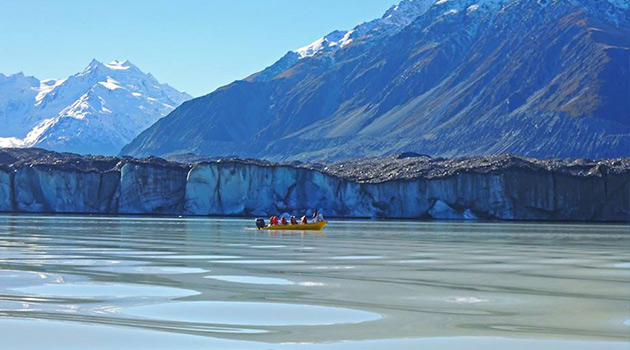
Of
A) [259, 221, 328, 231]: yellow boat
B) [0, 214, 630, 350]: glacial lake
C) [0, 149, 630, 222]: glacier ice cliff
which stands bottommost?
[0, 214, 630, 350]: glacial lake

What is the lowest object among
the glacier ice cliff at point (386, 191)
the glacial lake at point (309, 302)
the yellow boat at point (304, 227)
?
the glacial lake at point (309, 302)

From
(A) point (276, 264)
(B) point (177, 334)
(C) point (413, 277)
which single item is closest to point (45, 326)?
(B) point (177, 334)

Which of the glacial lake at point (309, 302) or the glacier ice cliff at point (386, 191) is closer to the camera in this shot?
the glacial lake at point (309, 302)

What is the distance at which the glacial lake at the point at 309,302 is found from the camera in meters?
12.0

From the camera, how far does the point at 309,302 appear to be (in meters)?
15.8

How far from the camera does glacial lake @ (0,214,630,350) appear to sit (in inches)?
Result: 473

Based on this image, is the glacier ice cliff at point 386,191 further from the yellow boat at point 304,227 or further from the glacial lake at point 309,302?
the glacial lake at point 309,302

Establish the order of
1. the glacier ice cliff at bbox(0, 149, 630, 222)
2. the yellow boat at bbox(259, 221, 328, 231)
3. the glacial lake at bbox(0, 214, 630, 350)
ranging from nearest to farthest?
the glacial lake at bbox(0, 214, 630, 350), the yellow boat at bbox(259, 221, 328, 231), the glacier ice cliff at bbox(0, 149, 630, 222)

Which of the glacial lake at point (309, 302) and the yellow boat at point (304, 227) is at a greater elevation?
the yellow boat at point (304, 227)

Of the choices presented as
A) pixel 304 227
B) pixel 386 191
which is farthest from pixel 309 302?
pixel 386 191

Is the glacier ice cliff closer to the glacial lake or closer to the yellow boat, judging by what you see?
the yellow boat

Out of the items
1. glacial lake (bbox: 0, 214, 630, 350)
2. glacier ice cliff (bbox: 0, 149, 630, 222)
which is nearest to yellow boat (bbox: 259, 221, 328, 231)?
glacial lake (bbox: 0, 214, 630, 350)

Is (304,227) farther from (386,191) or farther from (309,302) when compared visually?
(386,191)

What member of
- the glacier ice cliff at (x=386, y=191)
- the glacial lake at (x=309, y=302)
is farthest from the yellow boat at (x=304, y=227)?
the glacier ice cliff at (x=386, y=191)
